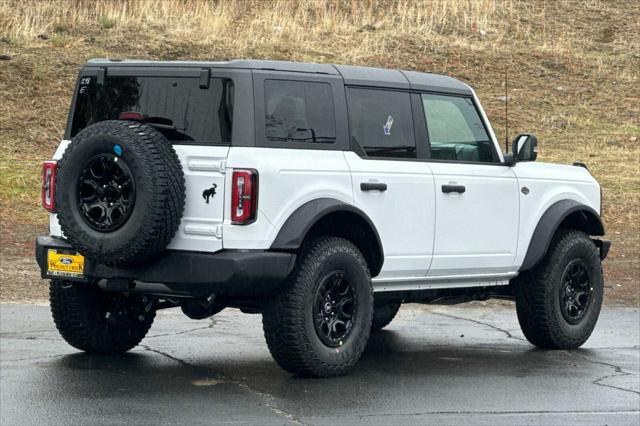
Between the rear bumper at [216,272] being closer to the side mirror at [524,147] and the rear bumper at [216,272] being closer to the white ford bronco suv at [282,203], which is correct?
the white ford bronco suv at [282,203]

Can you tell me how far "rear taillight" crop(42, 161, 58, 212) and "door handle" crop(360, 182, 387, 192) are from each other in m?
2.05

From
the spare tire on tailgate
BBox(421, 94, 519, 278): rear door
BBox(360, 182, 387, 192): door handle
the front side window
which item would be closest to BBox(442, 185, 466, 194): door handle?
BBox(421, 94, 519, 278): rear door

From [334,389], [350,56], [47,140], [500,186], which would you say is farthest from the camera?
[350,56]

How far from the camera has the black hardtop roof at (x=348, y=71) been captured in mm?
9141

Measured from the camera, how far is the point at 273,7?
2986cm

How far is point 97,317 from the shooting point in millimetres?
9953

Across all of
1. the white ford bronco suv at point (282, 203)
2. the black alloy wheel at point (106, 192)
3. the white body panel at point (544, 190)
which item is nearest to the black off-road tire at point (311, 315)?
the white ford bronco suv at point (282, 203)

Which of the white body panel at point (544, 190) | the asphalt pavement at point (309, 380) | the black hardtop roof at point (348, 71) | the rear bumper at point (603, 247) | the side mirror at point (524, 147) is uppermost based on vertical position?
the black hardtop roof at point (348, 71)

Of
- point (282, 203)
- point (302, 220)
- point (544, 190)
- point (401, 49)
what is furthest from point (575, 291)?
point (401, 49)

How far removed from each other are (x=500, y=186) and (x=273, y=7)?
777 inches

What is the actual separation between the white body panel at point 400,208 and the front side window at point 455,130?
0.35 meters

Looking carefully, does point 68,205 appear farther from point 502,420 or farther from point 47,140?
point 47,140

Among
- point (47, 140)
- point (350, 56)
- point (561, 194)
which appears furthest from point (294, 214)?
point (350, 56)

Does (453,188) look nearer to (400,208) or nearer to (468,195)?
(468,195)
